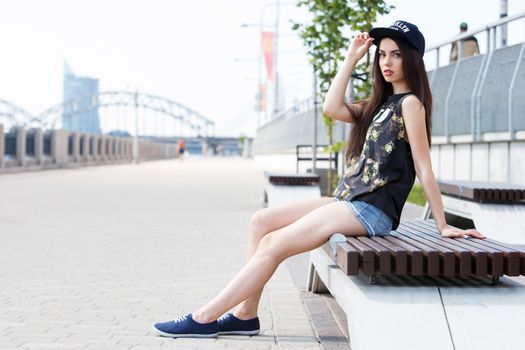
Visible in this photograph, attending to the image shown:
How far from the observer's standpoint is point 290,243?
4.06m

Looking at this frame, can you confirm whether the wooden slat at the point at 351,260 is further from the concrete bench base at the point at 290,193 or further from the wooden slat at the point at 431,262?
the concrete bench base at the point at 290,193

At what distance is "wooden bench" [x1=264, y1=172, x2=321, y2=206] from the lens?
37.5ft

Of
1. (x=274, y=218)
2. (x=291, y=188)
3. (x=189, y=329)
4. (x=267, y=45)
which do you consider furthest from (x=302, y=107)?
(x=189, y=329)

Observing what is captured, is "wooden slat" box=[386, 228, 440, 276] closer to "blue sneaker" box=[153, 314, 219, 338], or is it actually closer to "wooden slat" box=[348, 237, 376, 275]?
"wooden slat" box=[348, 237, 376, 275]

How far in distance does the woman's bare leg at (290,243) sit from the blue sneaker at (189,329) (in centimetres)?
23

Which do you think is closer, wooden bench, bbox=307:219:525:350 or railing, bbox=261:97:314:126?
wooden bench, bbox=307:219:525:350

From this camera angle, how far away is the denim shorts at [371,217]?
160 inches

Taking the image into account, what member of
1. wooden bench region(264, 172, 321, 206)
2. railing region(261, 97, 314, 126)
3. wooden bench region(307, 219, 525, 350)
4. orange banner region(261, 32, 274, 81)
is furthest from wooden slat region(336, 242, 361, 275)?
orange banner region(261, 32, 274, 81)

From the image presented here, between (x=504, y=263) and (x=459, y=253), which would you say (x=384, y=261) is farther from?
(x=504, y=263)

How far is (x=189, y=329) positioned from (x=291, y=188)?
7508 mm

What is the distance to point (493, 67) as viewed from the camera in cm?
1305

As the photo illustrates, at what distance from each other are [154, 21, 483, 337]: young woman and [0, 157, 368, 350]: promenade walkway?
0.19m

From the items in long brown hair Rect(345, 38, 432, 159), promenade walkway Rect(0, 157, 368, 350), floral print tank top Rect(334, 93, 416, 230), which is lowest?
promenade walkway Rect(0, 157, 368, 350)

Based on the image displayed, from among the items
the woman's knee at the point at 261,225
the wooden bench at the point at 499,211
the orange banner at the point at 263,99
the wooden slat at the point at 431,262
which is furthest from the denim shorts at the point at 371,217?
the orange banner at the point at 263,99
